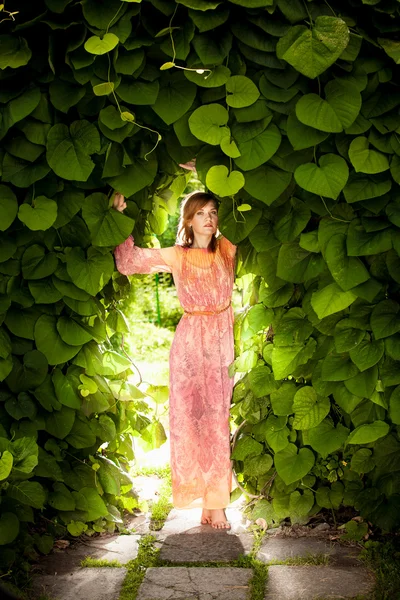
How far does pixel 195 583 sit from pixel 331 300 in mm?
1177

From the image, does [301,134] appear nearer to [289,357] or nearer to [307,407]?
[289,357]

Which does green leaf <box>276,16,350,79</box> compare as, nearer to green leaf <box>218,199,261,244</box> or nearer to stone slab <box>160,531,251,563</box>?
green leaf <box>218,199,261,244</box>

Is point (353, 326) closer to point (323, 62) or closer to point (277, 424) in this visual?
point (277, 424)

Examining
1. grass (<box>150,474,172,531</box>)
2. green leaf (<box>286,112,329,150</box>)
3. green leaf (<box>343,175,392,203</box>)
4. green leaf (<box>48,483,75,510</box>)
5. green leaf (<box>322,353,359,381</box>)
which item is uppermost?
green leaf (<box>286,112,329,150</box>)

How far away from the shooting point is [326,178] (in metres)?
2.71

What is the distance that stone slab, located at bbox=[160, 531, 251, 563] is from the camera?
3270mm

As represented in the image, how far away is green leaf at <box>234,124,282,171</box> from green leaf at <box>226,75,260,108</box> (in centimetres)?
12

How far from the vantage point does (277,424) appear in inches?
130

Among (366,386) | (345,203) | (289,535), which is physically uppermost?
(345,203)

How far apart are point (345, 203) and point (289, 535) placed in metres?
1.45

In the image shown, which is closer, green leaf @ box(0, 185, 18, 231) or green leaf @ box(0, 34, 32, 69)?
green leaf @ box(0, 34, 32, 69)

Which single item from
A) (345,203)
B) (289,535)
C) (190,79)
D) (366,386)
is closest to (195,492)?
(289,535)

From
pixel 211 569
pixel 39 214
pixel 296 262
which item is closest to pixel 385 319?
pixel 296 262

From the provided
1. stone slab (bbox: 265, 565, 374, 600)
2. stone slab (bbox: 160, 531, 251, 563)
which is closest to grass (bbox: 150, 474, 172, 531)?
stone slab (bbox: 160, 531, 251, 563)
